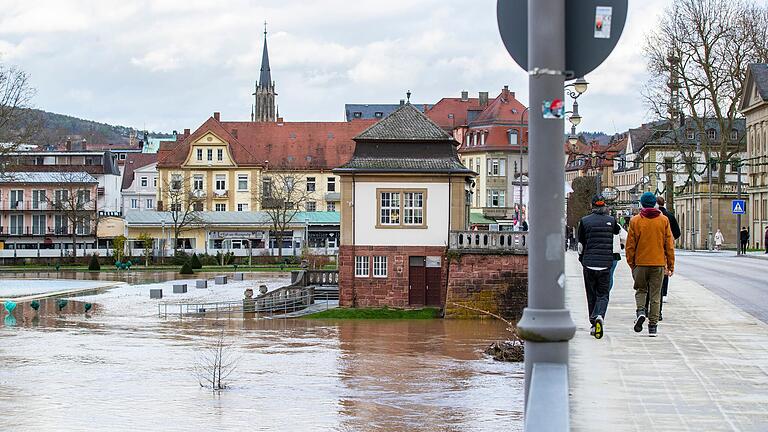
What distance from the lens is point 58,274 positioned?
290 feet

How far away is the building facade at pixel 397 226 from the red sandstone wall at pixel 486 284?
1613mm

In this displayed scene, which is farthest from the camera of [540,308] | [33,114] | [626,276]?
[33,114]

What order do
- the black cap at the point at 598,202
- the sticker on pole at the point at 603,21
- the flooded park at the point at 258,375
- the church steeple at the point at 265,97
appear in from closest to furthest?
the sticker on pole at the point at 603,21
the black cap at the point at 598,202
the flooded park at the point at 258,375
the church steeple at the point at 265,97

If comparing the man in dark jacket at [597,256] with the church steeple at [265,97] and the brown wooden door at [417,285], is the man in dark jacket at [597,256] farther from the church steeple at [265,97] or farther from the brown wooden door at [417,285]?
the church steeple at [265,97]

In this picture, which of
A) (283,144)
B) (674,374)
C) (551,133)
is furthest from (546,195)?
(283,144)

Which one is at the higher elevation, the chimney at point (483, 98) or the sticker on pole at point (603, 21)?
the chimney at point (483, 98)

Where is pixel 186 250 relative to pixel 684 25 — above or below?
below

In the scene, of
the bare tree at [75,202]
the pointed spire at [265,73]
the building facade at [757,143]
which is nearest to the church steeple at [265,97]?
the pointed spire at [265,73]

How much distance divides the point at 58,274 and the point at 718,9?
167 ft

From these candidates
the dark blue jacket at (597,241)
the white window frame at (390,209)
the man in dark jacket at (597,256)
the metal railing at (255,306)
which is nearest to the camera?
the man in dark jacket at (597,256)

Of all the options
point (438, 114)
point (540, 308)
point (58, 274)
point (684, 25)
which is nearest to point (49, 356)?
point (540, 308)

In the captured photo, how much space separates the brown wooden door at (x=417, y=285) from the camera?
52000 millimetres

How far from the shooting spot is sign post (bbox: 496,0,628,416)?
15.1ft

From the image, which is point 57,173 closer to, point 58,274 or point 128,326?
point 58,274
